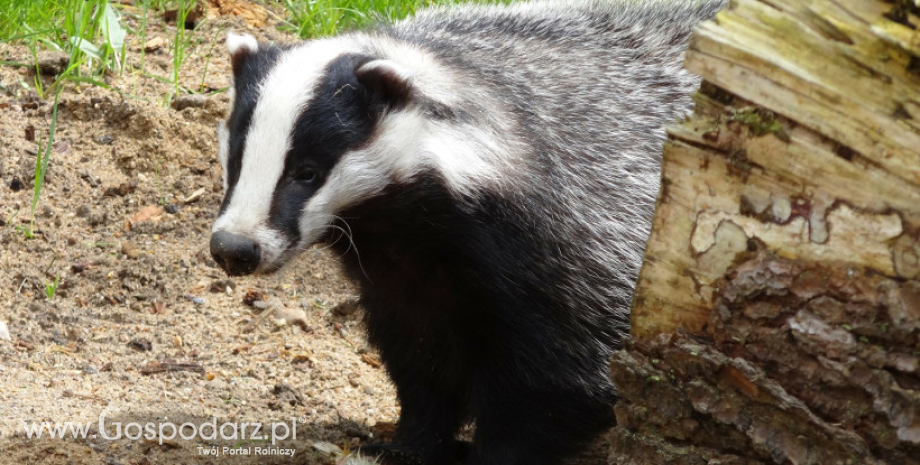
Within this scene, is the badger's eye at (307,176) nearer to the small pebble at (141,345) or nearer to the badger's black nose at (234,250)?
the badger's black nose at (234,250)

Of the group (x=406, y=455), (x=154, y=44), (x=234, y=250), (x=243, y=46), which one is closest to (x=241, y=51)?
(x=243, y=46)

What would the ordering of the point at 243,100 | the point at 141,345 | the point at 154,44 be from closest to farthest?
the point at 243,100
the point at 141,345
the point at 154,44

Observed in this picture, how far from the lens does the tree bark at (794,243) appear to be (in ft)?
7.03

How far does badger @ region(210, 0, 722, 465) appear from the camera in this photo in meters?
2.97

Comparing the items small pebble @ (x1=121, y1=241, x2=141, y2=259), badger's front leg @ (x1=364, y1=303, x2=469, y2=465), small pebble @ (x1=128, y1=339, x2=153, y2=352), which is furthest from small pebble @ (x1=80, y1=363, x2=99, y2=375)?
badger's front leg @ (x1=364, y1=303, x2=469, y2=465)

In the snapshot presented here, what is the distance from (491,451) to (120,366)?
1.52 meters

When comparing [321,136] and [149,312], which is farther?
[149,312]

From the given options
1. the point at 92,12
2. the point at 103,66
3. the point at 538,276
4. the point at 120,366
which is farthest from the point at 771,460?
the point at 92,12

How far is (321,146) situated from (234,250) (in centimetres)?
40

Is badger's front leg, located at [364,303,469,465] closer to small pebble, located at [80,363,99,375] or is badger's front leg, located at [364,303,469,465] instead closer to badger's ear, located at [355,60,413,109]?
badger's ear, located at [355,60,413,109]

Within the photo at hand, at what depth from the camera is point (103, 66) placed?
510cm

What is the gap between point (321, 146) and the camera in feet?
9.69

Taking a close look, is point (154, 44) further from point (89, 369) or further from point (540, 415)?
point (540, 415)

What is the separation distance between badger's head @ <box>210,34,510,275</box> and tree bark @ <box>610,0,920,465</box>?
0.80 m
